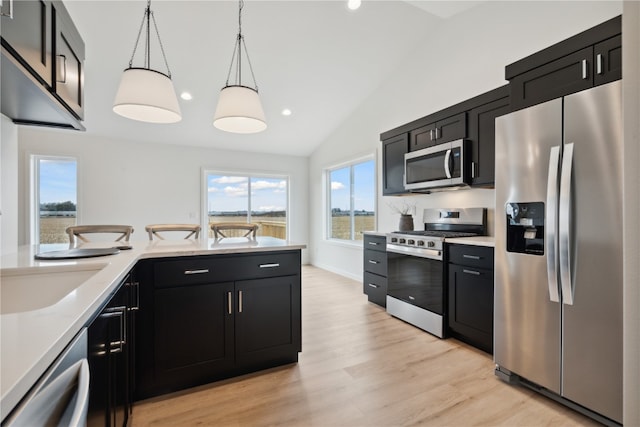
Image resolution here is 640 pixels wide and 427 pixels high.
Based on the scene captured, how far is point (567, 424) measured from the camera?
1641 millimetres

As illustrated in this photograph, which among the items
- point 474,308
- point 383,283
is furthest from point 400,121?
point 474,308

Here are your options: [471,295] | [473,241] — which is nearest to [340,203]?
[473,241]

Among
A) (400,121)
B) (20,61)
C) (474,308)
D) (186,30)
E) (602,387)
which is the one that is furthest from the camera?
(400,121)

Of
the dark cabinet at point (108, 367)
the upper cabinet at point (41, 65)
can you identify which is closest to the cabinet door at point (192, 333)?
the dark cabinet at point (108, 367)

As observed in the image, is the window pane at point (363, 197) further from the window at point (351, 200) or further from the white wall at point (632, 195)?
the white wall at point (632, 195)

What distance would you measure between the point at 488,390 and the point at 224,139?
5305mm

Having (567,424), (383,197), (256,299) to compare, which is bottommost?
(567,424)

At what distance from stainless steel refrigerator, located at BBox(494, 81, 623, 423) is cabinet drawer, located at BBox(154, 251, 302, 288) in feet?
5.07

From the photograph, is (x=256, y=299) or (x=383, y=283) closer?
(x=256, y=299)

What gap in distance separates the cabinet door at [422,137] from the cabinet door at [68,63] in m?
3.18

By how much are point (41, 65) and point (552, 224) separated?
2.77m

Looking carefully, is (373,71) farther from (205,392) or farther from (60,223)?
(60,223)

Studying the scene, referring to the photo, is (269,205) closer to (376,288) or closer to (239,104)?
(376,288)

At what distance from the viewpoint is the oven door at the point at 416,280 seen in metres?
2.79
